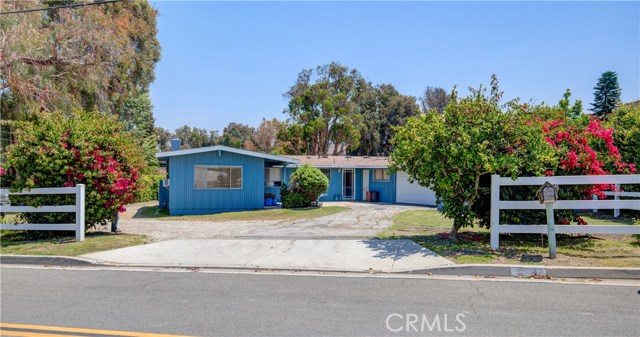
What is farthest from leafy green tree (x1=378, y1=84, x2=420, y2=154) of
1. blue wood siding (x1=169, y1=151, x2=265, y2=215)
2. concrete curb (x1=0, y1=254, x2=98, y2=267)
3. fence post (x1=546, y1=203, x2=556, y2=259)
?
concrete curb (x1=0, y1=254, x2=98, y2=267)

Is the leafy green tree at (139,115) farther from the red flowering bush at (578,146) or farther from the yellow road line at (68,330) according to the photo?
the yellow road line at (68,330)

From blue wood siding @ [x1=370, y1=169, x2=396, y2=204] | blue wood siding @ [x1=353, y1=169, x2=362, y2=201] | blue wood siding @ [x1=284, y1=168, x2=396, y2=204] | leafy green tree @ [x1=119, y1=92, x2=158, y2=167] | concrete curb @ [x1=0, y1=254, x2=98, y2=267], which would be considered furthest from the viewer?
leafy green tree @ [x1=119, y1=92, x2=158, y2=167]

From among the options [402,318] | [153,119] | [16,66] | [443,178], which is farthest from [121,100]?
[402,318]

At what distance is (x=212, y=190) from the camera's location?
70.1 ft

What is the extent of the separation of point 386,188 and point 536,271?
70.0ft

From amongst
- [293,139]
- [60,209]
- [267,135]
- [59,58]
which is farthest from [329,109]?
[60,209]

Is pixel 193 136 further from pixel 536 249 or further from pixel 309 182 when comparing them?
pixel 536 249

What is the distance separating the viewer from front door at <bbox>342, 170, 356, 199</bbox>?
30.3 metres

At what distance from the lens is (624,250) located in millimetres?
8172

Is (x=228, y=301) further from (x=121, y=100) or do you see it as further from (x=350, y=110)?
(x=350, y=110)

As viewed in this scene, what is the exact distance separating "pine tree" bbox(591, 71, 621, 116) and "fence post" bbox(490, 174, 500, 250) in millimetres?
28843

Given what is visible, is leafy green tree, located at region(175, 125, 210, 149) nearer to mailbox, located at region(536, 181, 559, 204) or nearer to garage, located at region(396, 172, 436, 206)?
garage, located at region(396, 172, 436, 206)

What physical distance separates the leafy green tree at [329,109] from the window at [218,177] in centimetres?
2642

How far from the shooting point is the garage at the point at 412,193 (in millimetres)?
25453
